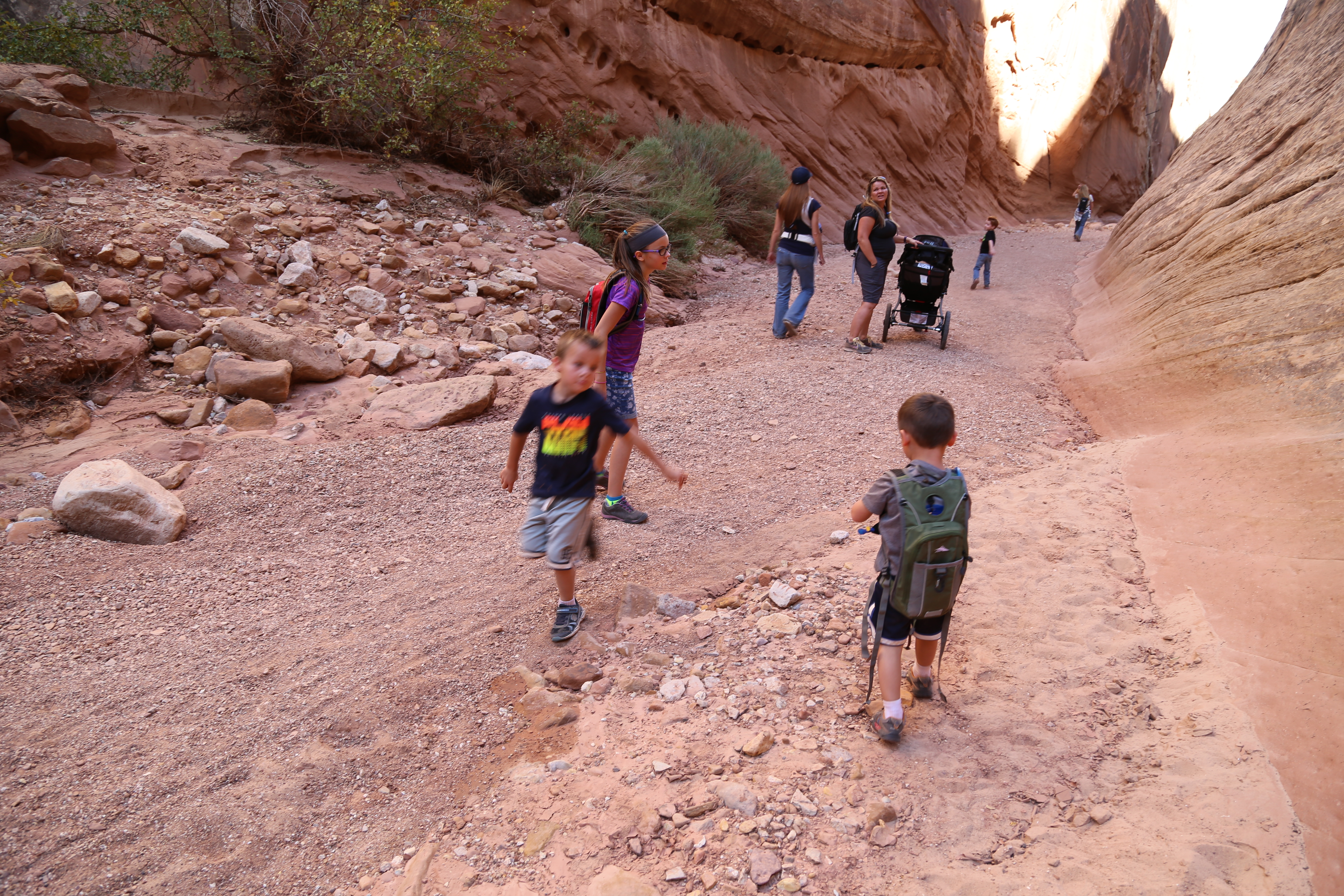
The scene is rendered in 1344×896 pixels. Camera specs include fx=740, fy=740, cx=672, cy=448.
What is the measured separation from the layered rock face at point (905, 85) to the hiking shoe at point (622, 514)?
1001cm

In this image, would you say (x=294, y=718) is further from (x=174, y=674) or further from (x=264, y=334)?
(x=264, y=334)

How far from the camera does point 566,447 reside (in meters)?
3.23

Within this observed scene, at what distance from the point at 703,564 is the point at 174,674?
2.55 m

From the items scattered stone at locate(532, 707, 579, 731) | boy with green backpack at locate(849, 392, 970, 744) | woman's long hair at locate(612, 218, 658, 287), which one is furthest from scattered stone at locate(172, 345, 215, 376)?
boy with green backpack at locate(849, 392, 970, 744)

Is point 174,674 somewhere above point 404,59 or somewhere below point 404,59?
below

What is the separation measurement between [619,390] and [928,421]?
228 centimetres

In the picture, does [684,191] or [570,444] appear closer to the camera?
[570,444]

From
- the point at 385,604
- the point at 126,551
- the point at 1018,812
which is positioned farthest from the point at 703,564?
the point at 126,551

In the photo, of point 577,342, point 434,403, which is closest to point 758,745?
point 577,342

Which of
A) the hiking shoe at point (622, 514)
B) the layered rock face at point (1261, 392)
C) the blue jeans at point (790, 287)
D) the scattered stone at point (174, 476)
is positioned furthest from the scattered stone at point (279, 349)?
the layered rock face at point (1261, 392)

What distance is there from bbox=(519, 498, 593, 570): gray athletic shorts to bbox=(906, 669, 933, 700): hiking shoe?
5.05 ft

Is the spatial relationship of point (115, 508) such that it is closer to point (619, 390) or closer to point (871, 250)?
point (619, 390)

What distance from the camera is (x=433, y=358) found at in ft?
23.9

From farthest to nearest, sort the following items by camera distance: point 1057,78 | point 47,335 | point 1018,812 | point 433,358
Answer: point 1057,78 → point 433,358 → point 47,335 → point 1018,812
